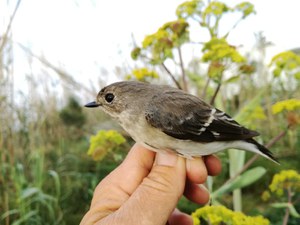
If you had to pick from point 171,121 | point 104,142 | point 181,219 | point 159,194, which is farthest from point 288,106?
point 104,142

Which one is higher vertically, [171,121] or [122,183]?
[171,121]

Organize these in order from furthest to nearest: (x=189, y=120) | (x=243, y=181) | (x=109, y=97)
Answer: (x=243, y=181) → (x=109, y=97) → (x=189, y=120)

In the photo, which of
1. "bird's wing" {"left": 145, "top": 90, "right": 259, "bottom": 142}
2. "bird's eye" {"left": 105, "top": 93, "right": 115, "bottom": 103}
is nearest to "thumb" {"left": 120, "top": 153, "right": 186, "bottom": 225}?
"bird's wing" {"left": 145, "top": 90, "right": 259, "bottom": 142}

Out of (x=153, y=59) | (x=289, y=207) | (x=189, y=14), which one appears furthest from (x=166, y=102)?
(x=289, y=207)

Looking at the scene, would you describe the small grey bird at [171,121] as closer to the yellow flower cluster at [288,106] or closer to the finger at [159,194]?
the finger at [159,194]

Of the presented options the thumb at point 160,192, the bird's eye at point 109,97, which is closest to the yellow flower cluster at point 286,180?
the thumb at point 160,192

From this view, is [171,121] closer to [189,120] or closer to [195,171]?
[189,120]

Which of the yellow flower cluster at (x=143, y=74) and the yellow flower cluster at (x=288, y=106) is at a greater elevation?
the yellow flower cluster at (x=143, y=74)
